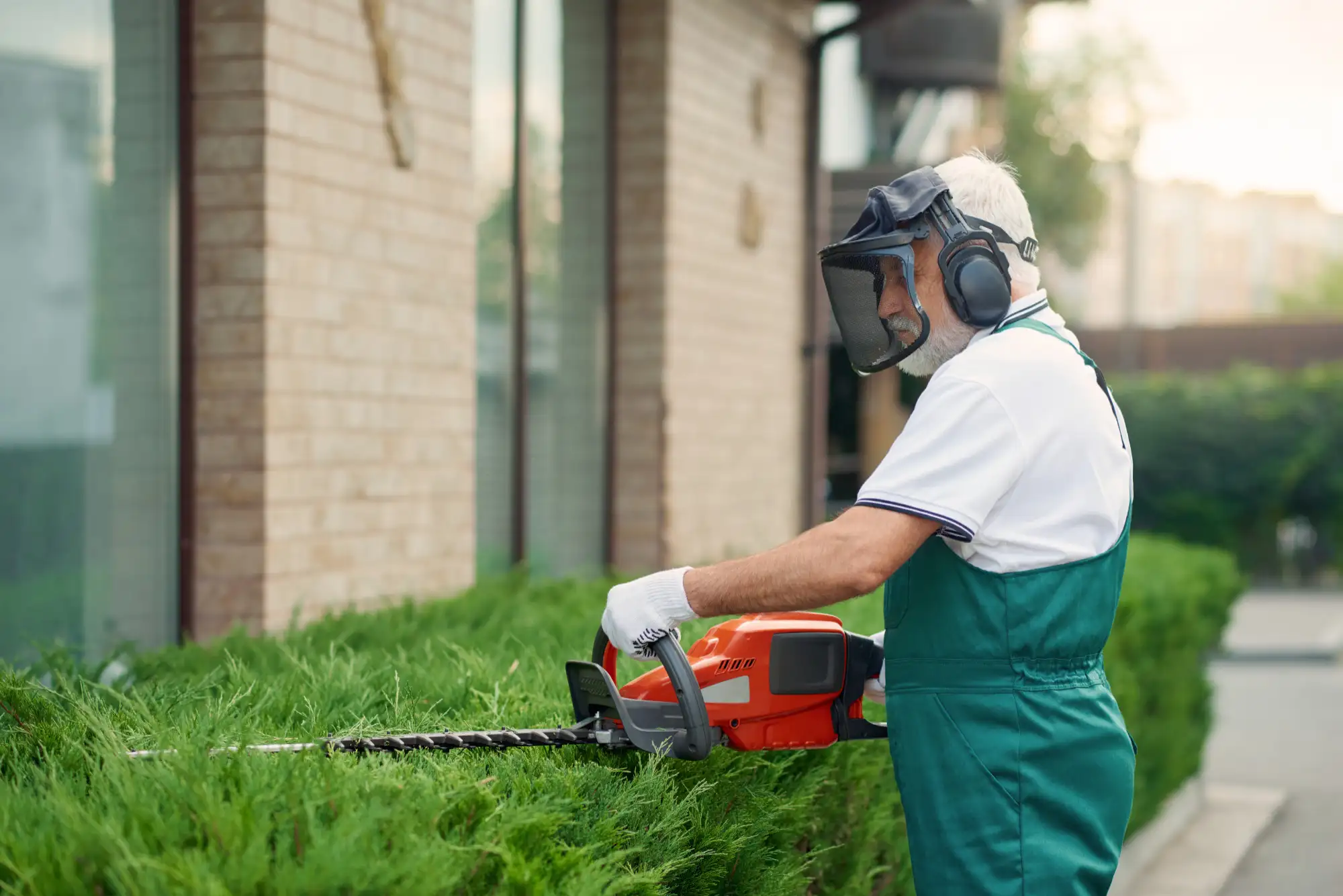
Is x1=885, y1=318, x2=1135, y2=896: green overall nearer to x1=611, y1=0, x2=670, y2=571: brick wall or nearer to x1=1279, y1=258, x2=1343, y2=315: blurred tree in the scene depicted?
x1=611, y1=0, x2=670, y2=571: brick wall

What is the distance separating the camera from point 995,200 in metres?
3.15

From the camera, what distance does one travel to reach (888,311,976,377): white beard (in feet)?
10.3

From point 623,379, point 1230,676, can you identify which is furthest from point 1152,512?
point 623,379

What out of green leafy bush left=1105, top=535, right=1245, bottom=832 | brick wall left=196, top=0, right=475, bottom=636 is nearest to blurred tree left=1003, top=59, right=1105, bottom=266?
green leafy bush left=1105, top=535, right=1245, bottom=832

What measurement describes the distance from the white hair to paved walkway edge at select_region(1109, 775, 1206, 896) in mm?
4227

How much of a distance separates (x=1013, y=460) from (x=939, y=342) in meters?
0.39

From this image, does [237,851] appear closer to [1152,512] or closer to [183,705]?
[183,705]

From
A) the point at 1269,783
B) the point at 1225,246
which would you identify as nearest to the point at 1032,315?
the point at 1269,783

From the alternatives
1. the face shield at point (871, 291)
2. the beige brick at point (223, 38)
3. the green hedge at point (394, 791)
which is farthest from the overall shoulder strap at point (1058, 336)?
the beige brick at point (223, 38)

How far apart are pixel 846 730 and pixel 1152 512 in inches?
944

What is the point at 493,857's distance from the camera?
94.0 inches

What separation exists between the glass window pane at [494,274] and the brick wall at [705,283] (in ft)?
3.26

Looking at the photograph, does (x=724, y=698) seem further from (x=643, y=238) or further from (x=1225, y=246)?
(x=1225, y=246)

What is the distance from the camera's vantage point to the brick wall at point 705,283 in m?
8.71
